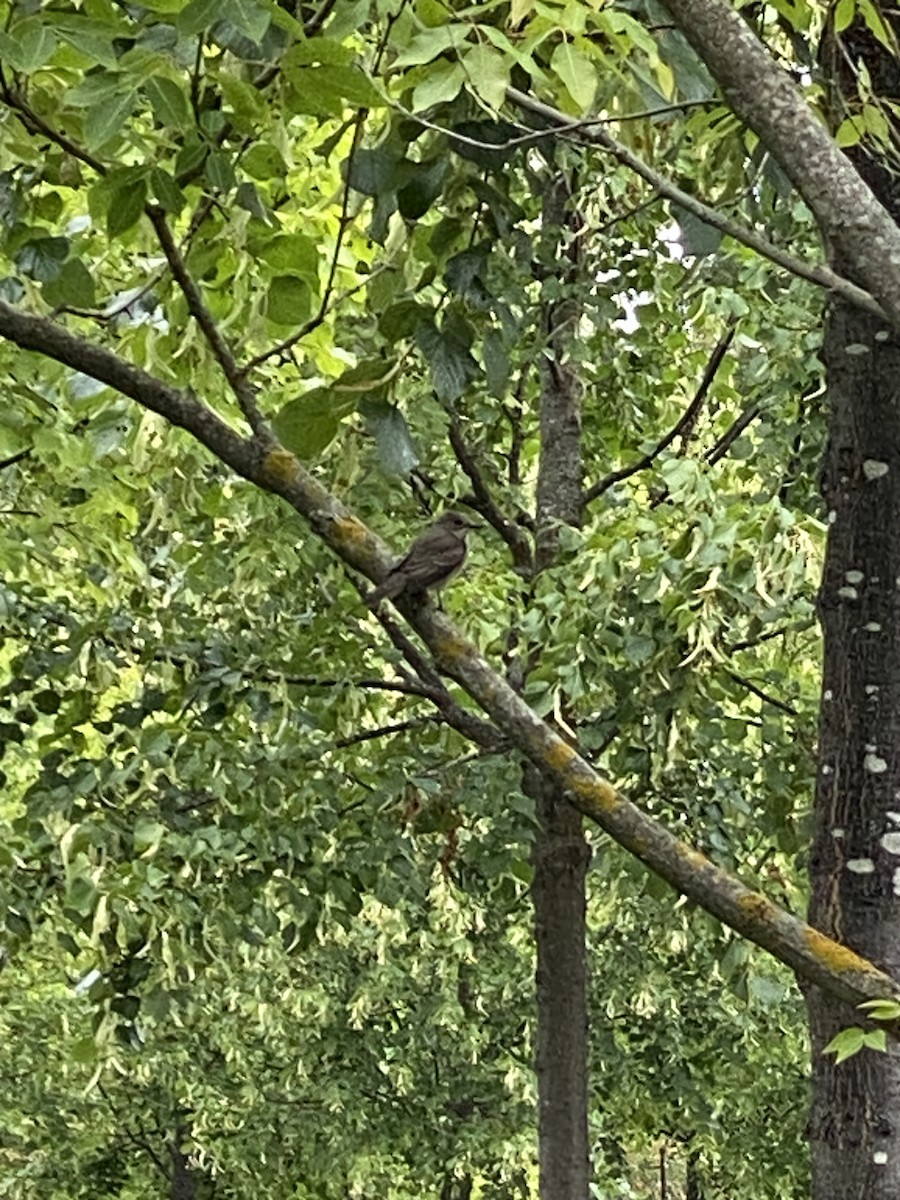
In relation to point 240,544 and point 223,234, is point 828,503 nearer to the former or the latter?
point 223,234

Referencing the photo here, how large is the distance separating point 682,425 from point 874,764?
358 centimetres

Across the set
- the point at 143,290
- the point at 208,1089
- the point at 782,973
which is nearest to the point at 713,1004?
the point at 782,973

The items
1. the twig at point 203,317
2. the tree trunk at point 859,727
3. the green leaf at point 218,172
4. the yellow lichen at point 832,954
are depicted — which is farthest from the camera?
the tree trunk at point 859,727

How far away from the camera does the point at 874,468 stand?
2.72 metres

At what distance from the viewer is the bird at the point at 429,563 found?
107 inches

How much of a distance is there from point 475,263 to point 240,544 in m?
3.13

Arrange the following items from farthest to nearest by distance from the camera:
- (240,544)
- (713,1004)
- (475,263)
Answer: (713,1004) < (240,544) < (475,263)

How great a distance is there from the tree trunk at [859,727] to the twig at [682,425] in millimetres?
2989

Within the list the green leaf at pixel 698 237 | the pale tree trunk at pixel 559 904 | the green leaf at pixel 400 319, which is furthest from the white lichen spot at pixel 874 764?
the pale tree trunk at pixel 559 904

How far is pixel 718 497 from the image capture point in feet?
13.9

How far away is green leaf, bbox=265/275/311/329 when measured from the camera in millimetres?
2301

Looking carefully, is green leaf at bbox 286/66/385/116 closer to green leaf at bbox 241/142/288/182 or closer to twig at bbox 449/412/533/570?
green leaf at bbox 241/142/288/182

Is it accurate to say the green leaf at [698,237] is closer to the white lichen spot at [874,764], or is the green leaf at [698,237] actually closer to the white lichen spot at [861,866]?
the white lichen spot at [874,764]

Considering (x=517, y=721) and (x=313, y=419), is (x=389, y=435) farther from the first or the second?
(x=517, y=721)
